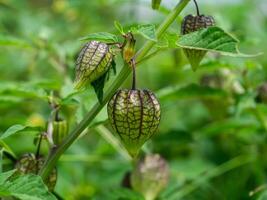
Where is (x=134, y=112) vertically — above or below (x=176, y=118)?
above

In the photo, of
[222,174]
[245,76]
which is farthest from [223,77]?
[222,174]

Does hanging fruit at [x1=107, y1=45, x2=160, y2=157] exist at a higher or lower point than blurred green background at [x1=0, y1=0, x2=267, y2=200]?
higher

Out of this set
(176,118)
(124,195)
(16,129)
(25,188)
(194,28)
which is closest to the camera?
(25,188)

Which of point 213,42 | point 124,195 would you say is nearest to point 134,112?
point 213,42

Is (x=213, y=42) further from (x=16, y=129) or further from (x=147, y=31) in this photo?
(x=16, y=129)

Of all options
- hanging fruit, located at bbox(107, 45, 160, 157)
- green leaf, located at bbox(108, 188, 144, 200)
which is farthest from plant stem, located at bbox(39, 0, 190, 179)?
green leaf, located at bbox(108, 188, 144, 200)

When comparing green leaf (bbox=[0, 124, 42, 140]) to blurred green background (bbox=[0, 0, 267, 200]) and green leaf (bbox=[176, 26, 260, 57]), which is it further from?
green leaf (bbox=[176, 26, 260, 57])

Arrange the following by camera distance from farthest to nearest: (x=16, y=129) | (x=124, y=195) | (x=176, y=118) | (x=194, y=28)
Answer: (x=176, y=118) < (x=124, y=195) < (x=194, y=28) < (x=16, y=129)
